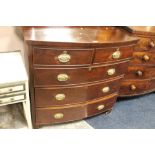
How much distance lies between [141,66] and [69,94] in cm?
76

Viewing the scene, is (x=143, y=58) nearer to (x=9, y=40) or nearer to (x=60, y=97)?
(x=60, y=97)

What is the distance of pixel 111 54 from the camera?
140 cm

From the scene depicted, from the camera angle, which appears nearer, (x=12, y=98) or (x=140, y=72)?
(x=12, y=98)

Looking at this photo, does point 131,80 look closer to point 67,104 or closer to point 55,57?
point 67,104

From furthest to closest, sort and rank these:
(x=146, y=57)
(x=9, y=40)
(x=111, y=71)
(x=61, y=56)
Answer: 1. (x=146, y=57)
2. (x=9, y=40)
3. (x=111, y=71)
4. (x=61, y=56)

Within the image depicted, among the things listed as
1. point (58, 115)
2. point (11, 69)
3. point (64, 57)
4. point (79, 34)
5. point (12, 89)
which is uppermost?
point (79, 34)

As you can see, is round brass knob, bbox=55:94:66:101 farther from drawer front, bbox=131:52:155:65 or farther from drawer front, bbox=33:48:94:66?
drawer front, bbox=131:52:155:65

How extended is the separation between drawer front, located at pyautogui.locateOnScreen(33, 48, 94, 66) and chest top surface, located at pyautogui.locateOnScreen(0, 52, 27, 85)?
15 centimetres

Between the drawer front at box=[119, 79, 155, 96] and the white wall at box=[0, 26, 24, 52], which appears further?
the drawer front at box=[119, 79, 155, 96]

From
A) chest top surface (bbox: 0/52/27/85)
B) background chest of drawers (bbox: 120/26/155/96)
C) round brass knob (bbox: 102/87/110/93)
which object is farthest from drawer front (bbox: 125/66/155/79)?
chest top surface (bbox: 0/52/27/85)

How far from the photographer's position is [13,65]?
1391 mm

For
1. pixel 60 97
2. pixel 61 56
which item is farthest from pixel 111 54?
pixel 60 97

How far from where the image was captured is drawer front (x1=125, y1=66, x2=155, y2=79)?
5.94 ft
